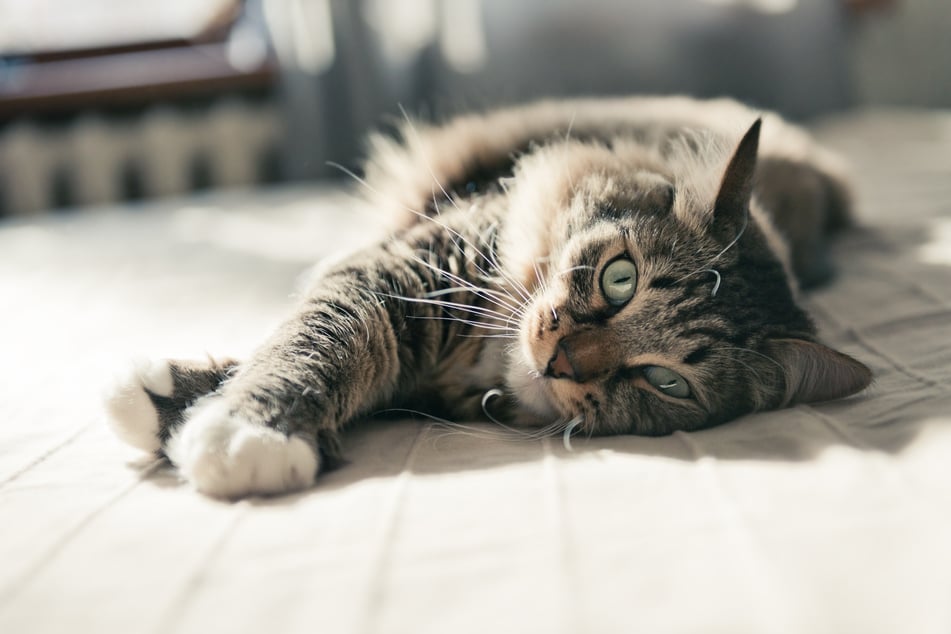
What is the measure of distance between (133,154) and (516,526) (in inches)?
109

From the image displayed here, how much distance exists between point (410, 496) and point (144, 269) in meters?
1.28

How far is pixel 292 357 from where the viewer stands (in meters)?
0.94

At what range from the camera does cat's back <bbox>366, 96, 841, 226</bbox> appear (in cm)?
148

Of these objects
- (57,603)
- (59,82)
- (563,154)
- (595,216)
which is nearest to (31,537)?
(57,603)

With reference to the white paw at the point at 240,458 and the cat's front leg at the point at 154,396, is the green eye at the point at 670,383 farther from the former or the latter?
the cat's front leg at the point at 154,396

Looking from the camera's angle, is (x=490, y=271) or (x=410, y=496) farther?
(x=490, y=271)

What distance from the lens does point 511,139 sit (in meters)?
1.61

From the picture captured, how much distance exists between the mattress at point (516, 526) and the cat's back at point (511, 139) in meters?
0.52

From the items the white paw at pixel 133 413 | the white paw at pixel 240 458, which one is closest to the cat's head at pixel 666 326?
the white paw at pixel 240 458

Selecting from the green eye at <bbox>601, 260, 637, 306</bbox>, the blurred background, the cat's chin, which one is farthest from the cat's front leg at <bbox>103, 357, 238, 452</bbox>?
the blurred background

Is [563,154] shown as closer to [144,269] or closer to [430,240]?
[430,240]

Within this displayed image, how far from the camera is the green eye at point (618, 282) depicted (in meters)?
1.04

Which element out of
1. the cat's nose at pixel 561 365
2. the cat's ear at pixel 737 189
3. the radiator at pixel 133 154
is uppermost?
the radiator at pixel 133 154

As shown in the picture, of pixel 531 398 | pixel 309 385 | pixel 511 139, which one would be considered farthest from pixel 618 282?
pixel 511 139
